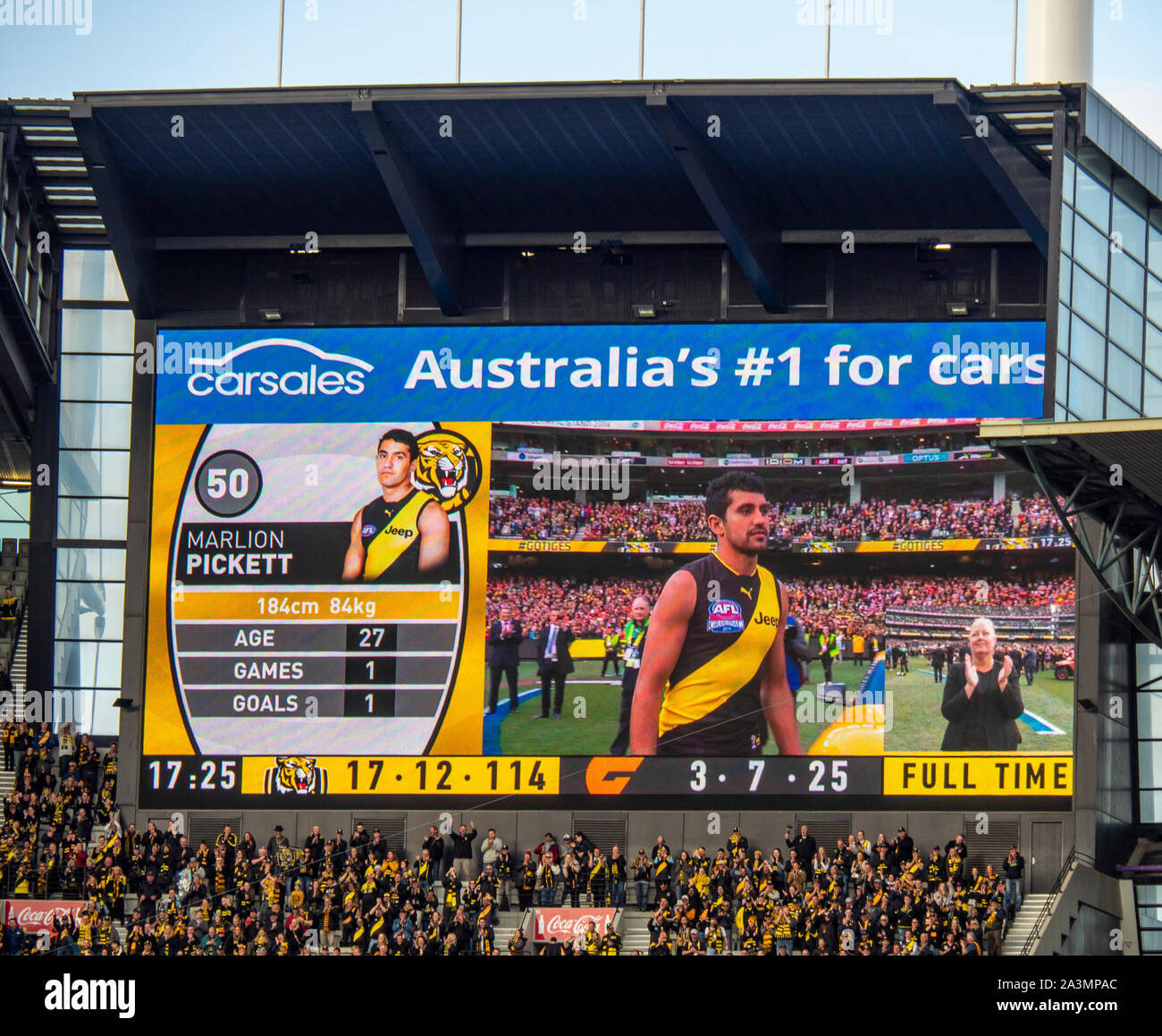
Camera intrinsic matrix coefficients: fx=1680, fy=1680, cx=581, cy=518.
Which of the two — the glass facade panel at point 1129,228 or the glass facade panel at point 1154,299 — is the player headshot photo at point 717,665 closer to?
the glass facade panel at point 1154,299

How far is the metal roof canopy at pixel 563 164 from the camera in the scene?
31781 millimetres

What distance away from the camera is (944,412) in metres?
33.2

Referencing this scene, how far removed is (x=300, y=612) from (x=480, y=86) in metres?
11.1

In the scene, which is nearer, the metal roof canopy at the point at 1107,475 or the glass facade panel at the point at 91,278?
the metal roof canopy at the point at 1107,475

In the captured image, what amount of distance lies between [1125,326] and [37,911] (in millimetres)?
22086

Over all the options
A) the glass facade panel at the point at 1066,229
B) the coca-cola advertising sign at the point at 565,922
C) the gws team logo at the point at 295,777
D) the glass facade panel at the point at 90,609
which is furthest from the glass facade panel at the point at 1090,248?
the glass facade panel at the point at 90,609

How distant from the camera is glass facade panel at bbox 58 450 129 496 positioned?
3703cm

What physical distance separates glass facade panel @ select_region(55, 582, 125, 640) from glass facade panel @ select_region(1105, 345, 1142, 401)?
2149 cm

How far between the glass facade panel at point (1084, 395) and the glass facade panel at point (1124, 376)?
361 millimetres

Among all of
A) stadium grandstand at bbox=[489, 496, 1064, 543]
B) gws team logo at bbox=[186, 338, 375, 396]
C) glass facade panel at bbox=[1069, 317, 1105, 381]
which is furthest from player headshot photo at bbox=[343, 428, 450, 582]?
glass facade panel at bbox=[1069, 317, 1105, 381]

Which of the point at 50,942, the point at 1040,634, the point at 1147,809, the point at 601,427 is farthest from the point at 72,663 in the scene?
the point at 1147,809

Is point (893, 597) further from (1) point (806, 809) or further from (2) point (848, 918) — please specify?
(2) point (848, 918)

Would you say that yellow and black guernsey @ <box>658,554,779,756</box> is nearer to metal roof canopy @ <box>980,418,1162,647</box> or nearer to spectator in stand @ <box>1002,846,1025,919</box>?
spectator in stand @ <box>1002,846,1025,919</box>

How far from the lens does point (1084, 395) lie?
27.1 m
